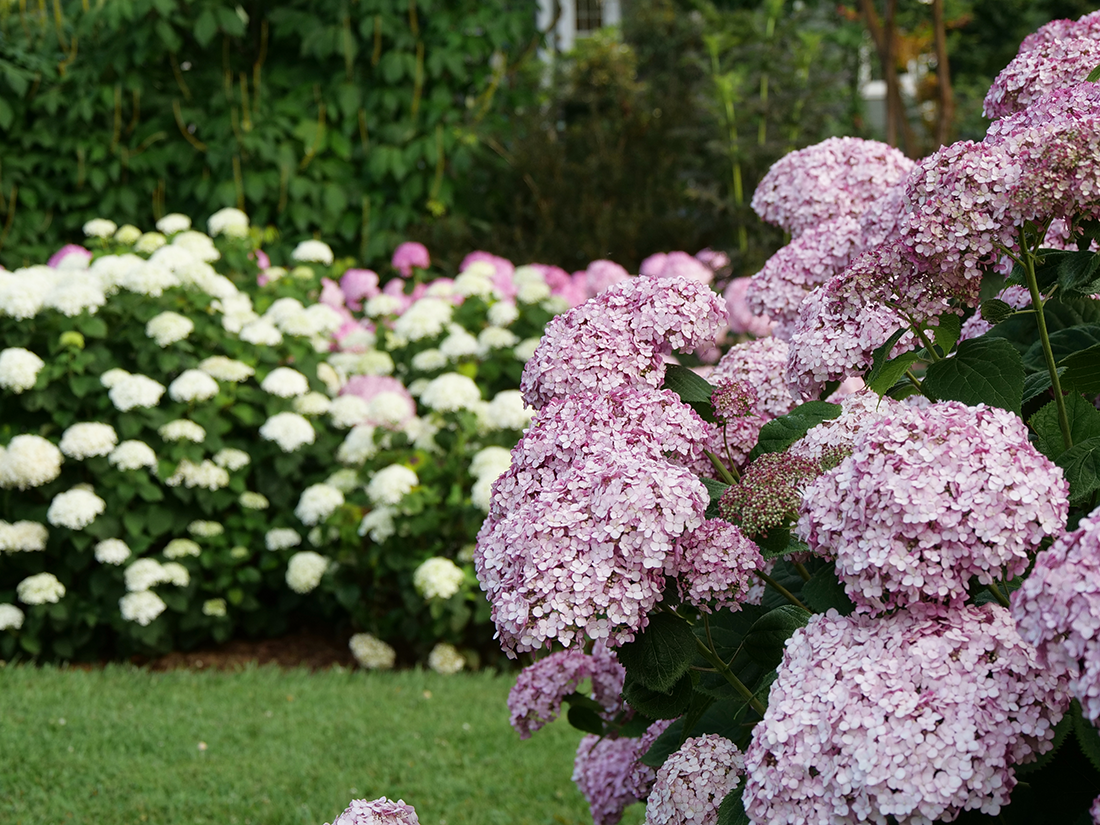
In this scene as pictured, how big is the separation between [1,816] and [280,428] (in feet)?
5.65

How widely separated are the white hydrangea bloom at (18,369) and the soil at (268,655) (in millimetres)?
1174

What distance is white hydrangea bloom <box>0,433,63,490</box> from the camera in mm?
4137

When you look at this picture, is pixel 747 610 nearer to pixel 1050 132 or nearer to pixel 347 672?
pixel 1050 132

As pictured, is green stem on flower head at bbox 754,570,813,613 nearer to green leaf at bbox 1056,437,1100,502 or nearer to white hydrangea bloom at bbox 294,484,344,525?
green leaf at bbox 1056,437,1100,502

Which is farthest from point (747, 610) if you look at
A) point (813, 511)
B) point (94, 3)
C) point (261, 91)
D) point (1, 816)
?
point (94, 3)

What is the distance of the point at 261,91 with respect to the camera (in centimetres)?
665

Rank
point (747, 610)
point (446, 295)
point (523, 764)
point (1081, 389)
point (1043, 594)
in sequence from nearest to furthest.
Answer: point (1043, 594), point (1081, 389), point (747, 610), point (523, 764), point (446, 295)

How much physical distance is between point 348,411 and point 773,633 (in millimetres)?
3373

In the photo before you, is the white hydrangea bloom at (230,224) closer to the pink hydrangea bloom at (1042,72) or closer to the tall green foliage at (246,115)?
the tall green foliage at (246,115)

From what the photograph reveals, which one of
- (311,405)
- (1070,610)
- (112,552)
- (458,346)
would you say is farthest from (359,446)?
(1070,610)

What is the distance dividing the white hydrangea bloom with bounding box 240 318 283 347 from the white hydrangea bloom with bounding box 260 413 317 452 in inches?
14.5

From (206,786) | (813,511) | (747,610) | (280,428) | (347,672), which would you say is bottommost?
(347,672)

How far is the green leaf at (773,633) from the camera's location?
1.42 metres

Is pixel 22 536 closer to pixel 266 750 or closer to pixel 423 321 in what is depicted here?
pixel 266 750
